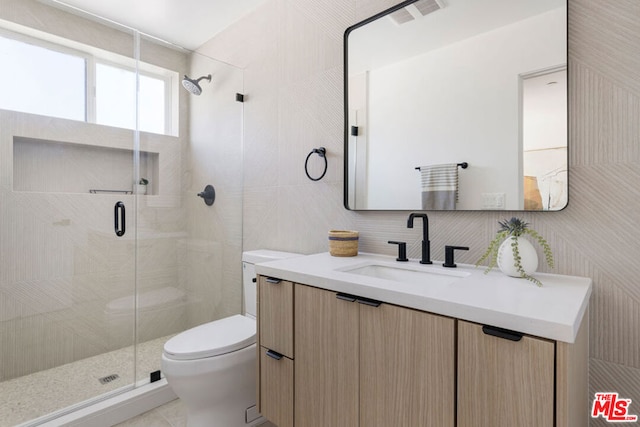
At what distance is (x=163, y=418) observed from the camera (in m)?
1.78

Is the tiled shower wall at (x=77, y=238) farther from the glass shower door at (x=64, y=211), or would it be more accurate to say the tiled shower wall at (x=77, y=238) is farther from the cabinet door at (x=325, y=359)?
the cabinet door at (x=325, y=359)

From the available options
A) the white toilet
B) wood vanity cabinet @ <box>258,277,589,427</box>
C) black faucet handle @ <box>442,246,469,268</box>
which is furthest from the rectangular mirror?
the white toilet

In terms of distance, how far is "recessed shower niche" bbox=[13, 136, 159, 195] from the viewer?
6.61ft

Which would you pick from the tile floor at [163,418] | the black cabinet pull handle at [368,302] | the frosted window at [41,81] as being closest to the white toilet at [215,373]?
the tile floor at [163,418]

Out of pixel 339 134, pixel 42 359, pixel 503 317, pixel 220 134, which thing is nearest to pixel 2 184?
pixel 42 359

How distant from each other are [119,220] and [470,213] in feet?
7.27

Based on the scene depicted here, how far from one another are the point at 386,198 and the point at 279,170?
81cm

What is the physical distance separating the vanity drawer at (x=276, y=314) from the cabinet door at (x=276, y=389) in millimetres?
46

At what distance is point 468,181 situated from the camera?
51.1 inches

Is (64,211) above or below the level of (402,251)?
above

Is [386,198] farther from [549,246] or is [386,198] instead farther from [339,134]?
[549,246]

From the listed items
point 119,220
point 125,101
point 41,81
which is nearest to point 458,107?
point 125,101

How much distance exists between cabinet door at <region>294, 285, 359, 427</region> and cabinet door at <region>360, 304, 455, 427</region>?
0.14ft

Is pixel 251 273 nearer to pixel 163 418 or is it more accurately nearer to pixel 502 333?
pixel 163 418
